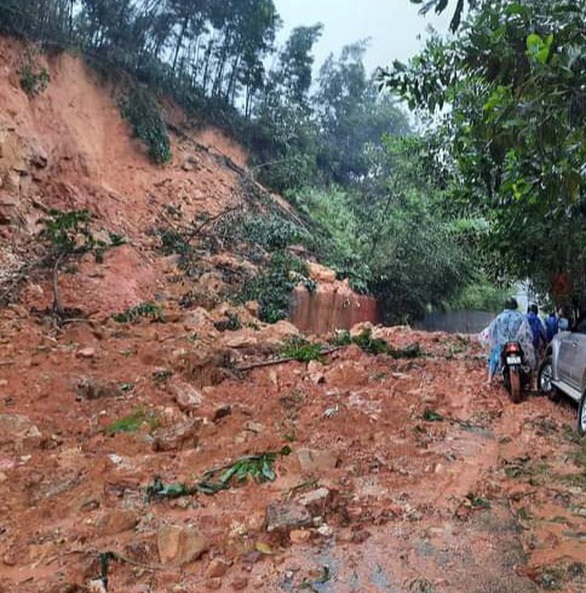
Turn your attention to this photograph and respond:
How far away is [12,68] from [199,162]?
20.2ft

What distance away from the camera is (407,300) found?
691 inches

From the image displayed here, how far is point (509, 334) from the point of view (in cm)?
665

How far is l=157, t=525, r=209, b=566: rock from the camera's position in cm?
257

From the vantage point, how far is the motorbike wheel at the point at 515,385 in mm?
6289

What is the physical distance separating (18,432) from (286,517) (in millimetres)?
2685

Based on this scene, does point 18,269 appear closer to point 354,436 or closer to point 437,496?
point 354,436

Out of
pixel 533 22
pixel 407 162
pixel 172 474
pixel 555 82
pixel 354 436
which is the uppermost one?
pixel 407 162

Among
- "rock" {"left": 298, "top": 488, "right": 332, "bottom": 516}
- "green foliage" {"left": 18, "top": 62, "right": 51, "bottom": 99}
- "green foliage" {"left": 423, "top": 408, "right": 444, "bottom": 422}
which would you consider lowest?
"rock" {"left": 298, "top": 488, "right": 332, "bottom": 516}

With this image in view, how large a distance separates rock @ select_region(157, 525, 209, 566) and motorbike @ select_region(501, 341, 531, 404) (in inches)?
192

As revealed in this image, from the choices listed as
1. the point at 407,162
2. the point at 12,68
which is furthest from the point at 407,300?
the point at 12,68

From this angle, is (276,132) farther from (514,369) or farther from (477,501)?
(477,501)

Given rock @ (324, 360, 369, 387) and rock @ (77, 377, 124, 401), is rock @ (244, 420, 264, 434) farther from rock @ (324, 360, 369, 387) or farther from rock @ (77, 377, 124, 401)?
rock @ (324, 360, 369, 387)

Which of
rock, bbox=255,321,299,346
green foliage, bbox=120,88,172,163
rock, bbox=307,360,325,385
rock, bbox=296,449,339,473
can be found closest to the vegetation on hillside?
green foliage, bbox=120,88,172,163

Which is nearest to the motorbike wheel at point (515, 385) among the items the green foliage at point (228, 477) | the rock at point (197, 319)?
the green foliage at point (228, 477)
